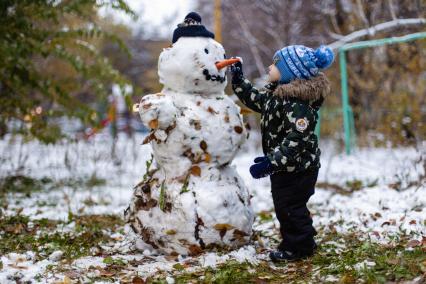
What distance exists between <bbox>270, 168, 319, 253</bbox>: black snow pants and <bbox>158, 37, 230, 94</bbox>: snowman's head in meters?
0.86

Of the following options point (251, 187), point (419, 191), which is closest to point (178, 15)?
point (251, 187)

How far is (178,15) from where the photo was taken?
3005 cm

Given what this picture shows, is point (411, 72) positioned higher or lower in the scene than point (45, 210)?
higher

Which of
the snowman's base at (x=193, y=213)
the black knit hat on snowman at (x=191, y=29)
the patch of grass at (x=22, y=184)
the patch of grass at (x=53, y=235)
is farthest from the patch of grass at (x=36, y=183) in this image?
the black knit hat on snowman at (x=191, y=29)

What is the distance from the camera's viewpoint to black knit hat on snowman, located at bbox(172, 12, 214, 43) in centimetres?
377

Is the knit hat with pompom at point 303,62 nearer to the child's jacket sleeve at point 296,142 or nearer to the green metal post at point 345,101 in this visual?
the child's jacket sleeve at point 296,142

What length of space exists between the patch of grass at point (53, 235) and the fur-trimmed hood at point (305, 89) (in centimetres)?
189

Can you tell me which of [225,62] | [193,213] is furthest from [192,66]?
[193,213]

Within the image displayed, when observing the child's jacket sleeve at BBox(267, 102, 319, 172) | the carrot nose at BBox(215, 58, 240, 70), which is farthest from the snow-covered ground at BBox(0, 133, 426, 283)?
the carrot nose at BBox(215, 58, 240, 70)

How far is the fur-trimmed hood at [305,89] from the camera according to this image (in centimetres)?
346

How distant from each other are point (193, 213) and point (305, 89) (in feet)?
3.83

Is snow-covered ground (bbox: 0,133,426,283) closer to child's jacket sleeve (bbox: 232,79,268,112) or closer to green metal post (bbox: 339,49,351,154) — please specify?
green metal post (bbox: 339,49,351,154)

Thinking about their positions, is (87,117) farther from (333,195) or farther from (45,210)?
(333,195)

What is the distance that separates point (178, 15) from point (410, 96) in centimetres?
2291
